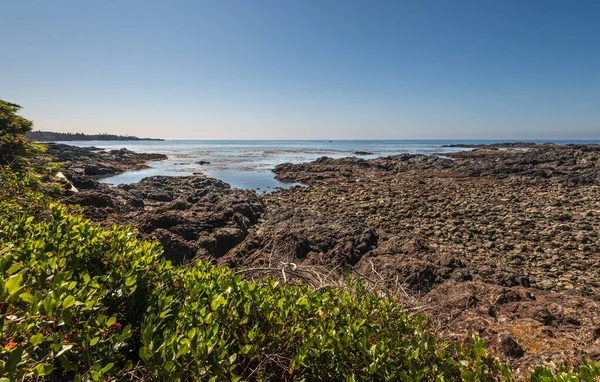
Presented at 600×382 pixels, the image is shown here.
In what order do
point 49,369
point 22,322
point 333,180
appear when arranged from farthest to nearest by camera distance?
point 333,180 → point 22,322 → point 49,369

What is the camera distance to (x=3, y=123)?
10.6 metres

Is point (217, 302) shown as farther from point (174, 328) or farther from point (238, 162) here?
point (238, 162)

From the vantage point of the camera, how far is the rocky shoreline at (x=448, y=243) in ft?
13.7

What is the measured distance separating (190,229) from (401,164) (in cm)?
3402

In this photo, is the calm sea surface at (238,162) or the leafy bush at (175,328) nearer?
the leafy bush at (175,328)

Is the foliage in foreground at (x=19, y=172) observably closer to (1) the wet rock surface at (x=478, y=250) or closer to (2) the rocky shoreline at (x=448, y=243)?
(2) the rocky shoreline at (x=448, y=243)

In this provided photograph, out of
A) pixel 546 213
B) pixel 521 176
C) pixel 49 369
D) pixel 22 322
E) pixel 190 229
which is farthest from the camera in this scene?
pixel 521 176

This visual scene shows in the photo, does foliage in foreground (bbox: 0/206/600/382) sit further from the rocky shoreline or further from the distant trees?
the distant trees

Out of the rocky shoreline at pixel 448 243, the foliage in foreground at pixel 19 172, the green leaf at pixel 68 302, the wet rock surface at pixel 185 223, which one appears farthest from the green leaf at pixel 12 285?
the wet rock surface at pixel 185 223

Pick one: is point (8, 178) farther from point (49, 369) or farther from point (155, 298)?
point (49, 369)

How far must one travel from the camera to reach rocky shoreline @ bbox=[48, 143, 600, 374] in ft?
13.7

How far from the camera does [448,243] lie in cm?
1054

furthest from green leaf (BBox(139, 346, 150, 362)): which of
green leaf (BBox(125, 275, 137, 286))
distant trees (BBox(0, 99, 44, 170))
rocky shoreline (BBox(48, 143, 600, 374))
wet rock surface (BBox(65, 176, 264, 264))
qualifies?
distant trees (BBox(0, 99, 44, 170))

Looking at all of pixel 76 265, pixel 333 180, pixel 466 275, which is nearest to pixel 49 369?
pixel 76 265
